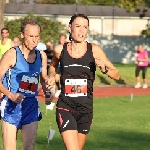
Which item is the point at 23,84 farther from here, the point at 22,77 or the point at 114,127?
the point at 114,127

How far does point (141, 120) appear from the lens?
16.2 metres

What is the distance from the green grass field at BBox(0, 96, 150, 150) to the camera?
12001 mm

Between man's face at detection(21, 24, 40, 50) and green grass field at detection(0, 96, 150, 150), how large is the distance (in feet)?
11.4

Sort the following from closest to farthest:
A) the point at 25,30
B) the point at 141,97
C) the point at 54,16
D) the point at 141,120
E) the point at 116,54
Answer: the point at 25,30
the point at 141,120
the point at 141,97
the point at 116,54
the point at 54,16

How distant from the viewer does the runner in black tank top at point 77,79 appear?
26.8 ft

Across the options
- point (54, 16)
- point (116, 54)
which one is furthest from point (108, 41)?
point (54, 16)

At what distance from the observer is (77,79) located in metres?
8.18

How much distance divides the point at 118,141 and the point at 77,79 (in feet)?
15.1

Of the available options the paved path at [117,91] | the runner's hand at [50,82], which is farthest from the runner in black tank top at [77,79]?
the paved path at [117,91]

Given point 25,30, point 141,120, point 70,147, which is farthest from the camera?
point 141,120

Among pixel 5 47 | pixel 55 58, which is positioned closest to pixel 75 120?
pixel 55 58

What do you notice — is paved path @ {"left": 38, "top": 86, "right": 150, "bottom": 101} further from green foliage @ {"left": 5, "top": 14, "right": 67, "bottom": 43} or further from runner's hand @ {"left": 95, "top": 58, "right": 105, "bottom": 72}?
green foliage @ {"left": 5, "top": 14, "right": 67, "bottom": 43}

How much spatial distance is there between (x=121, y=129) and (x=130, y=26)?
47.2m

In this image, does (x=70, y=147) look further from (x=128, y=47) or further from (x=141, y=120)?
(x=128, y=47)
